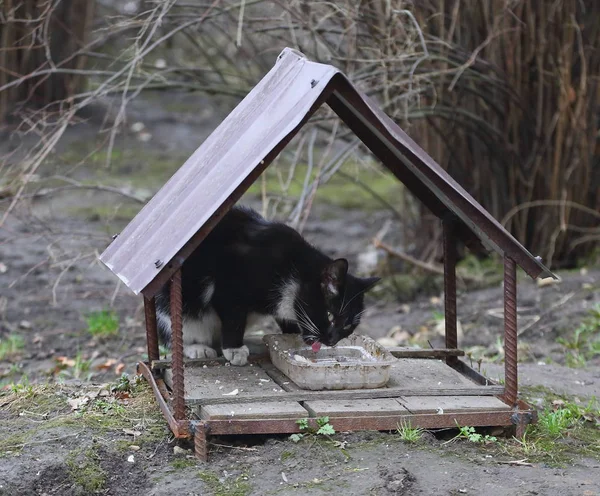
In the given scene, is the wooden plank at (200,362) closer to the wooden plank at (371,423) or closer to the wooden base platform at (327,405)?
the wooden base platform at (327,405)

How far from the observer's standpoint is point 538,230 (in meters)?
7.94

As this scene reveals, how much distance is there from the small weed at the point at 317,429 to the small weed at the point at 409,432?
0.96 ft

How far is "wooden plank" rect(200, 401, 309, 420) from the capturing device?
391 cm

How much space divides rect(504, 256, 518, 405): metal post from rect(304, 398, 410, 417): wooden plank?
484 mm

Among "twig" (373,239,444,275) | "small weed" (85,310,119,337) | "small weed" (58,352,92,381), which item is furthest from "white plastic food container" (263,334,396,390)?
"twig" (373,239,444,275)

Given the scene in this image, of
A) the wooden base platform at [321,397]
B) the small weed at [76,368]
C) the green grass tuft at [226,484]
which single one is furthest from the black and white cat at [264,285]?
the small weed at [76,368]

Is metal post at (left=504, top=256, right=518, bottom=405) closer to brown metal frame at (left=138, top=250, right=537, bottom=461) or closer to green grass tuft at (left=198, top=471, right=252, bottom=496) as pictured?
brown metal frame at (left=138, top=250, right=537, bottom=461)

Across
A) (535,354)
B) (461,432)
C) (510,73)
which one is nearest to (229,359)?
(461,432)

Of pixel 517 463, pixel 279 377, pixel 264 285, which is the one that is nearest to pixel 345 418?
pixel 279 377

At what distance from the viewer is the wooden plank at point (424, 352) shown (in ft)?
16.2

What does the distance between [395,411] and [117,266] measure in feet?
4.35

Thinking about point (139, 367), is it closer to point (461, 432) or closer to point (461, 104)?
point (461, 432)

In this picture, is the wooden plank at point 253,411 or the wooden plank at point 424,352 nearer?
the wooden plank at point 253,411

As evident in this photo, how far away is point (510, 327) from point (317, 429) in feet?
3.05
